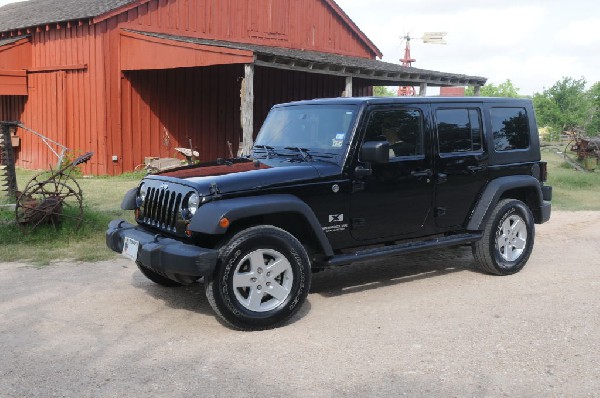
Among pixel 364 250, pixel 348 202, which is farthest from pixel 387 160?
pixel 364 250

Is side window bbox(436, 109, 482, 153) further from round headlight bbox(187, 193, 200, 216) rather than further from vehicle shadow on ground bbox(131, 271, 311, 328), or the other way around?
round headlight bbox(187, 193, 200, 216)

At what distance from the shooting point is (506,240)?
7.05 m

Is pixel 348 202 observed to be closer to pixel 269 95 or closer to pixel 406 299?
pixel 406 299

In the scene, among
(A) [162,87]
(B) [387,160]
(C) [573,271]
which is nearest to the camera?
(B) [387,160]

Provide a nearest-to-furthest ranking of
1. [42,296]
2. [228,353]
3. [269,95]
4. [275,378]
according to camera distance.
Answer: [275,378]
[228,353]
[42,296]
[269,95]

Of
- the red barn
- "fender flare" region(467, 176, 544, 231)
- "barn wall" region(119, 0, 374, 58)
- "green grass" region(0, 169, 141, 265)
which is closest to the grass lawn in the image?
"green grass" region(0, 169, 141, 265)

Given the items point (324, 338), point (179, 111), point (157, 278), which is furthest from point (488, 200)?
point (179, 111)

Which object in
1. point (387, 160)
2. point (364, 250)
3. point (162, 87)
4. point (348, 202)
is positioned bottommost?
point (364, 250)

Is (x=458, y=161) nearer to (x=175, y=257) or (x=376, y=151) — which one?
(x=376, y=151)

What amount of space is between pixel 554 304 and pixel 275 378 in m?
3.03

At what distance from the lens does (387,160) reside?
5695 mm

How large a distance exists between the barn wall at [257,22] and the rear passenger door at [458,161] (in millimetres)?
13166

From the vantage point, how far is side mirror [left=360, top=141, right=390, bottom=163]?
220 inches

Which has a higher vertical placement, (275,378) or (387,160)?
(387,160)
